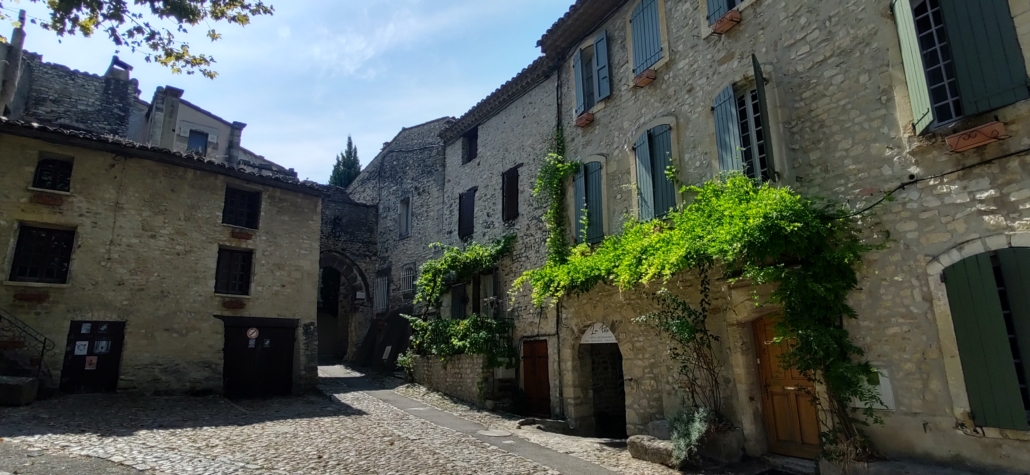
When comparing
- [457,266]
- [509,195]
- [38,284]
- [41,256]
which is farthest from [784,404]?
[41,256]

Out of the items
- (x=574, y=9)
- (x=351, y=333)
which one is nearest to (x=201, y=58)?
(x=574, y=9)

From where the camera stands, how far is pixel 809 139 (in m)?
7.67

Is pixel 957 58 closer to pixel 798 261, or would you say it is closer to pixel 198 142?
pixel 798 261

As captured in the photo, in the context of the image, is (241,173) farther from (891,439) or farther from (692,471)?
(891,439)

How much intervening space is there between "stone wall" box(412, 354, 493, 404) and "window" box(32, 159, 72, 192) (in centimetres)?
995

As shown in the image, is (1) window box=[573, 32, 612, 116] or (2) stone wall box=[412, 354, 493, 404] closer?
(1) window box=[573, 32, 612, 116]

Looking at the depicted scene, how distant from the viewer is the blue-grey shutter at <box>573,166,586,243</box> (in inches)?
480

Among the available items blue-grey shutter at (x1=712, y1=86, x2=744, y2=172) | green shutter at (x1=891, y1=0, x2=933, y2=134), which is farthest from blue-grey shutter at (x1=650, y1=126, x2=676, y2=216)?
green shutter at (x1=891, y1=0, x2=933, y2=134)

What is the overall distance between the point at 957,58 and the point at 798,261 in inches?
112

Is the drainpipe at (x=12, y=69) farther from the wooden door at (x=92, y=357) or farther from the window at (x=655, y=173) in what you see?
the window at (x=655, y=173)

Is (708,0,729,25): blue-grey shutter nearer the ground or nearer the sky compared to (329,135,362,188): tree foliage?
nearer the ground

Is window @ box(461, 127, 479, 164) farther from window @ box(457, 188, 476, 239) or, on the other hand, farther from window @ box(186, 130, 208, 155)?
window @ box(186, 130, 208, 155)

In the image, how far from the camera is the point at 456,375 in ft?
47.7

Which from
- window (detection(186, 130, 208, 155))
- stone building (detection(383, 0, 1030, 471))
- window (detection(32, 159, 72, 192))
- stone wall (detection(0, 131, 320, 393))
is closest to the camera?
stone building (detection(383, 0, 1030, 471))
